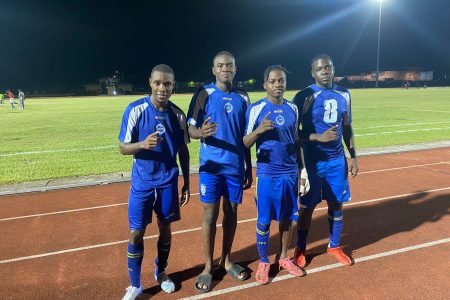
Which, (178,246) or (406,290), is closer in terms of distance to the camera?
(406,290)

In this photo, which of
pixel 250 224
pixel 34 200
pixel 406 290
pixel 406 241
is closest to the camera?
pixel 406 290

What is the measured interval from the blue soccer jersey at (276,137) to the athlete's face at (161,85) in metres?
0.82

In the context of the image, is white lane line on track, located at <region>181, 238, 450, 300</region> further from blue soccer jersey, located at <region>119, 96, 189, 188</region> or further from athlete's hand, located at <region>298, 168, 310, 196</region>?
blue soccer jersey, located at <region>119, 96, 189, 188</region>

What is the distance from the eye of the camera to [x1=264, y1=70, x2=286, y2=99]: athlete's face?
362 centimetres

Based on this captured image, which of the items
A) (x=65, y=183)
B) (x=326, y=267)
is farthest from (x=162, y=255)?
(x=65, y=183)

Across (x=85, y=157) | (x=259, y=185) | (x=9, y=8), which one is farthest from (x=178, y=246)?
(x=9, y=8)

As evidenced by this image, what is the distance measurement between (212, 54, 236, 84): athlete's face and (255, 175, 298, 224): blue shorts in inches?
41.3

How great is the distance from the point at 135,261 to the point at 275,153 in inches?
66.7

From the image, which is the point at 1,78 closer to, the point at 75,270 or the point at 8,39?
the point at 8,39

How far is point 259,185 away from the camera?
3.76 m

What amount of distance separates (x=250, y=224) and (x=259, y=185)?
186 centimetres

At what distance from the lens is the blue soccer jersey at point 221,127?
11.8 ft

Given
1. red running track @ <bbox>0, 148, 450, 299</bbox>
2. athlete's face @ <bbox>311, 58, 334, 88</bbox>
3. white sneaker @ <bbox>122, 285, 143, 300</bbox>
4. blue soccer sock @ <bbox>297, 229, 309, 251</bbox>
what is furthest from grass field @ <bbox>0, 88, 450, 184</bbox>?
athlete's face @ <bbox>311, 58, 334, 88</bbox>

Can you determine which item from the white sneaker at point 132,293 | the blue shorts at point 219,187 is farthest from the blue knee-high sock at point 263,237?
the white sneaker at point 132,293
